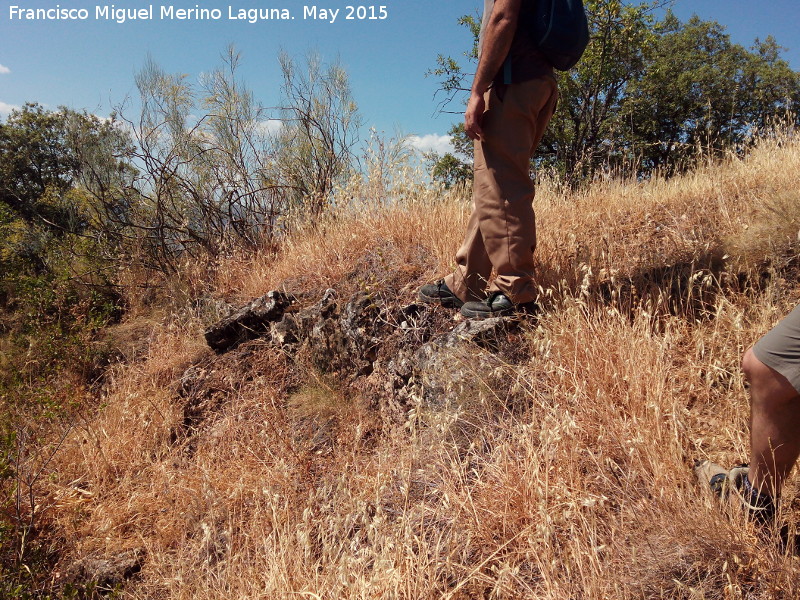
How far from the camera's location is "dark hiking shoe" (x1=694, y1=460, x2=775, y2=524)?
4.81 feet

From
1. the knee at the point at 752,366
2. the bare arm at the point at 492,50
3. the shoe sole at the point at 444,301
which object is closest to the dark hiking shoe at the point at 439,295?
the shoe sole at the point at 444,301

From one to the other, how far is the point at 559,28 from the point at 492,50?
31cm

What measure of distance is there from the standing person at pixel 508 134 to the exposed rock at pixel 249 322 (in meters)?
1.92

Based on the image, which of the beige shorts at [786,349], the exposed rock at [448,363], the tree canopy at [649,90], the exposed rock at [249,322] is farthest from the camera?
the tree canopy at [649,90]

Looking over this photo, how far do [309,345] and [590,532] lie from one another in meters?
2.40

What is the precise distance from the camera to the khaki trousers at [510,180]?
252cm

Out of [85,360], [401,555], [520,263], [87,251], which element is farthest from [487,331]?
[87,251]

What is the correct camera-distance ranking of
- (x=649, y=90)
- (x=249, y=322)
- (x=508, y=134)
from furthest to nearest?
(x=649, y=90)
(x=249, y=322)
(x=508, y=134)

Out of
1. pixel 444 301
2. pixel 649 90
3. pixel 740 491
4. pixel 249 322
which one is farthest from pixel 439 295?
pixel 649 90

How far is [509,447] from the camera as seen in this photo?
2.04m

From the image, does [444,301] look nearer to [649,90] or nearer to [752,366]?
[752,366]

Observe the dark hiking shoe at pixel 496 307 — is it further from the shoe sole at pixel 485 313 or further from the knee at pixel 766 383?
the knee at pixel 766 383

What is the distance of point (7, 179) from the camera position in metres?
14.2

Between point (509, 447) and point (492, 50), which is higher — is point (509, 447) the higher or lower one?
the lower one
